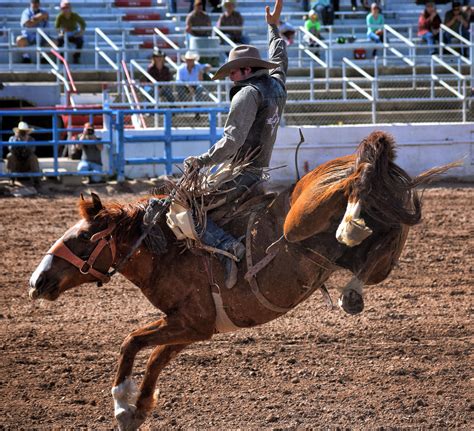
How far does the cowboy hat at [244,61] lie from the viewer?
583cm

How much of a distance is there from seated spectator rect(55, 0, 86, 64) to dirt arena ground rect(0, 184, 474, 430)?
32.5ft

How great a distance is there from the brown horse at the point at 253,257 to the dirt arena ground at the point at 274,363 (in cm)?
65

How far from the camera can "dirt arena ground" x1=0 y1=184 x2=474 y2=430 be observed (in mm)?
Result: 6148

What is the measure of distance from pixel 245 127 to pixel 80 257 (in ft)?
4.31

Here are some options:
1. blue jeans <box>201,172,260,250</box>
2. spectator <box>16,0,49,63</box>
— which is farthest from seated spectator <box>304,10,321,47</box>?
blue jeans <box>201,172,260,250</box>

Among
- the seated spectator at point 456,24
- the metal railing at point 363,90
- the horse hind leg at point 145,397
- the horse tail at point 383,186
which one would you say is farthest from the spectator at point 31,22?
the horse tail at point 383,186

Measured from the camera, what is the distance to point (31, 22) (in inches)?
762

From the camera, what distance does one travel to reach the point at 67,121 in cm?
1684

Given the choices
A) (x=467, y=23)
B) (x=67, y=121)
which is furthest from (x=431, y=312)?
(x=467, y=23)

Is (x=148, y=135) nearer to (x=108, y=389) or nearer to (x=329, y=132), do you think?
(x=329, y=132)

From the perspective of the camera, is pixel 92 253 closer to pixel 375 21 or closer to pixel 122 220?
pixel 122 220

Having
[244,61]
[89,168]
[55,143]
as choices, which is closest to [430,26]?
[89,168]

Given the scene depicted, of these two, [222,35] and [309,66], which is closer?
[222,35]

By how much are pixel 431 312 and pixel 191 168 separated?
3.53m
